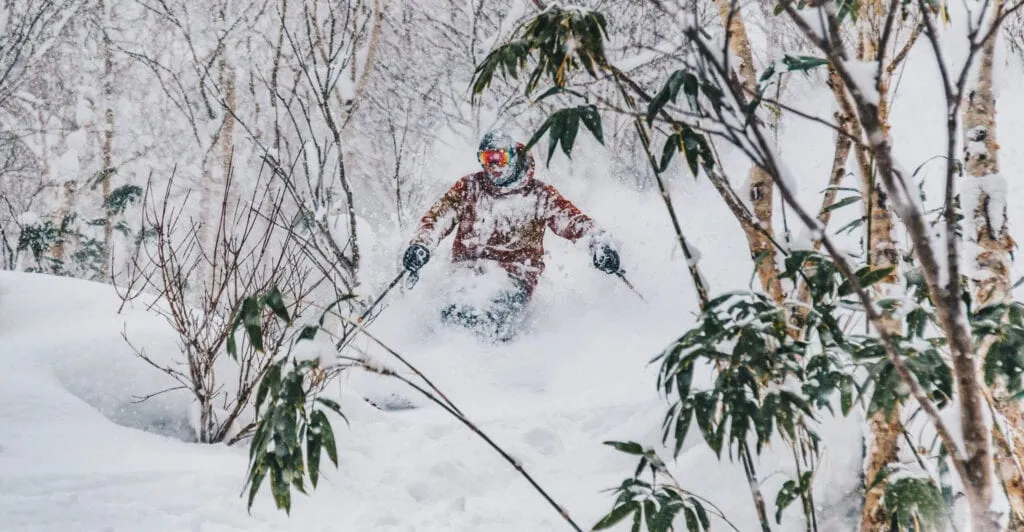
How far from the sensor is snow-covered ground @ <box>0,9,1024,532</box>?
219 centimetres

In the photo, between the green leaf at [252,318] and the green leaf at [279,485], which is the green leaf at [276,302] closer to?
the green leaf at [252,318]

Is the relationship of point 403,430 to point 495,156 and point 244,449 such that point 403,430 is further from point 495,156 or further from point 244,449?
point 495,156

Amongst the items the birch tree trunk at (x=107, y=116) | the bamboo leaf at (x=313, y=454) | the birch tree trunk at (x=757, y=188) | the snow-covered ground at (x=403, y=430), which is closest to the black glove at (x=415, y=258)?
the snow-covered ground at (x=403, y=430)

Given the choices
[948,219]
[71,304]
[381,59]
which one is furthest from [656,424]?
[381,59]

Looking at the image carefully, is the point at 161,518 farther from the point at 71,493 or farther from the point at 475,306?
the point at 475,306

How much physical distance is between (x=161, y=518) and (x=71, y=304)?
1859 mm

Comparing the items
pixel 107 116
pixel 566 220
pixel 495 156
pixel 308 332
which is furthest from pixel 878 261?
pixel 107 116

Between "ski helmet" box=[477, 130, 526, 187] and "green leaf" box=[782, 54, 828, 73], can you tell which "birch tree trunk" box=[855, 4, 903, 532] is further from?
"ski helmet" box=[477, 130, 526, 187]

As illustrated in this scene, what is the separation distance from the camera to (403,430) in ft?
11.6

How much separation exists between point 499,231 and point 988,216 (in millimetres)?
3525

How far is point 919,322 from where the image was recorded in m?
1.31

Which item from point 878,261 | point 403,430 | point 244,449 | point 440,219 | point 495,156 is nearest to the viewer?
point 878,261

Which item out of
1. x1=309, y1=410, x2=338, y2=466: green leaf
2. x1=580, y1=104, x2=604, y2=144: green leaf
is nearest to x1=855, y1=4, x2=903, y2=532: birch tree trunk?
x1=580, y1=104, x2=604, y2=144: green leaf

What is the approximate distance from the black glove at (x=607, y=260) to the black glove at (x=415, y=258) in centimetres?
119
